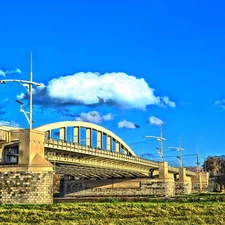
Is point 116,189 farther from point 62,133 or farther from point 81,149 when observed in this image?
point 81,149

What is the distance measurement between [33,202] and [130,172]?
51.4 meters

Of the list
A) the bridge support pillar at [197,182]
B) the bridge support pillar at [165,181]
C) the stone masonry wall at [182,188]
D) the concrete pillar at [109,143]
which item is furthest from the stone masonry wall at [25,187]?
the bridge support pillar at [197,182]

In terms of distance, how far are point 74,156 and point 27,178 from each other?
25.5 metres

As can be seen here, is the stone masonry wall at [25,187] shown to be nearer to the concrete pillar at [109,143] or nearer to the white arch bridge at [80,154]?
the white arch bridge at [80,154]

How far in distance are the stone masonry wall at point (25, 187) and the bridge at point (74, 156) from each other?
565 mm

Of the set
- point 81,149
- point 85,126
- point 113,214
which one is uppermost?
point 85,126

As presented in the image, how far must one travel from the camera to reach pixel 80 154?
62562 mm

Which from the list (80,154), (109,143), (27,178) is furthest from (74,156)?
(109,143)

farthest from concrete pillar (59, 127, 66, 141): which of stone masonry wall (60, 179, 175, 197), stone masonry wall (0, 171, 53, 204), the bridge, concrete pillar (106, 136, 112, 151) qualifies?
stone masonry wall (0, 171, 53, 204)

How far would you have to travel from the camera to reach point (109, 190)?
92.2 m

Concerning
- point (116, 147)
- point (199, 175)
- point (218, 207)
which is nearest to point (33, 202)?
point (218, 207)

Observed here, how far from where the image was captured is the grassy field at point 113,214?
28969 mm

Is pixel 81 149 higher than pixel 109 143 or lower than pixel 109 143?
lower

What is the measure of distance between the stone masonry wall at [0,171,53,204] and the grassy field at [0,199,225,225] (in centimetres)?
271
